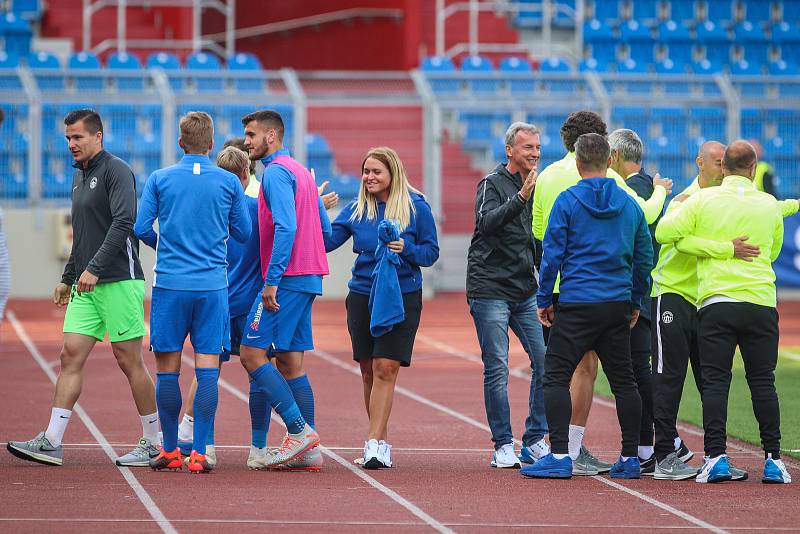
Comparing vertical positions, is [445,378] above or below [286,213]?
below

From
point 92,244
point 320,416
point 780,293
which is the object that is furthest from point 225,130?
point 92,244

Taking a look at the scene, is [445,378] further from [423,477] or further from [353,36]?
[353,36]

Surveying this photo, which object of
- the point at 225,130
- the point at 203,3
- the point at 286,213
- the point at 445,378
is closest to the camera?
the point at 286,213

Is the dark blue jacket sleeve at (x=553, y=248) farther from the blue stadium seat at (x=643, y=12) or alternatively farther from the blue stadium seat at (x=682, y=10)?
the blue stadium seat at (x=682, y=10)

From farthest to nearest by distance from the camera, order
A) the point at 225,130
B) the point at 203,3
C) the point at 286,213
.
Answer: the point at 203,3, the point at 225,130, the point at 286,213

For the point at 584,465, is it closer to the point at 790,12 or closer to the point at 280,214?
the point at 280,214

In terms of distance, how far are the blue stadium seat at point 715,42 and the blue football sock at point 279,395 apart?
23.1 metres

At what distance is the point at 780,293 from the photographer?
24625 mm

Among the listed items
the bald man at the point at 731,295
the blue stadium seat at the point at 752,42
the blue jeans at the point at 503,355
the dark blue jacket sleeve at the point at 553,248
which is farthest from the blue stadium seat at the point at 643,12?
the dark blue jacket sleeve at the point at 553,248

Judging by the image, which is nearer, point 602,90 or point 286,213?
point 286,213

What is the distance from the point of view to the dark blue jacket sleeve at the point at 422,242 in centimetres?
841

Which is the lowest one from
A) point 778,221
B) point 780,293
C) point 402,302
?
point 780,293

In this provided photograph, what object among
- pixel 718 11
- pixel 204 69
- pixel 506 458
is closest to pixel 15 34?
pixel 204 69

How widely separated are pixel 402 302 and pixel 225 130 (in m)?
15.6
